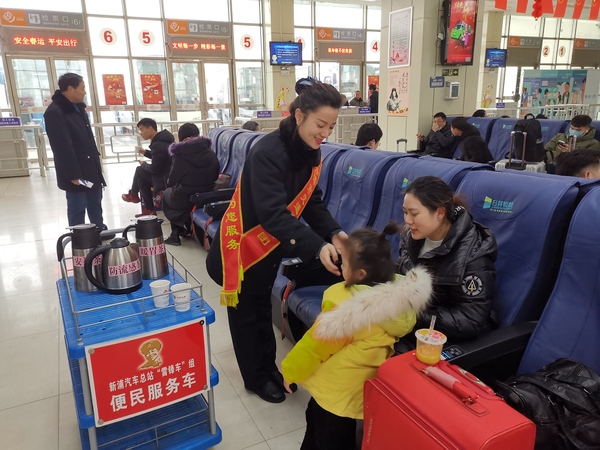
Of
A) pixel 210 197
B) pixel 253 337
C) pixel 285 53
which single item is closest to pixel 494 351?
pixel 253 337

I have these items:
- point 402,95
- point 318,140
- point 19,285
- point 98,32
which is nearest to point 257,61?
point 98,32

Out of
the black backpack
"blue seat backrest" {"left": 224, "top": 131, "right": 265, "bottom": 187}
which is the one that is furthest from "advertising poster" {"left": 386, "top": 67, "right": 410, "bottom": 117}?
"blue seat backrest" {"left": 224, "top": 131, "right": 265, "bottom": 187}

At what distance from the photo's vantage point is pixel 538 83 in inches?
481

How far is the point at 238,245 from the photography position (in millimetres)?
1891

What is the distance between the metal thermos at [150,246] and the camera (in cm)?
179

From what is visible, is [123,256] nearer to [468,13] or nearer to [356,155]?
[356,155]

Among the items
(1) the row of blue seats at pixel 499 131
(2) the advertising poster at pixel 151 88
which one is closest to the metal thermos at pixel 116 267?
(1) the row of blue seats at pixel 499 131

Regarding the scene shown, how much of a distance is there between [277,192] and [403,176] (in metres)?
1.06

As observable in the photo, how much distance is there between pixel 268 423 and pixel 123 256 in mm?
1006

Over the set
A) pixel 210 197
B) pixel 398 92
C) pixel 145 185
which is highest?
pixel 398 92

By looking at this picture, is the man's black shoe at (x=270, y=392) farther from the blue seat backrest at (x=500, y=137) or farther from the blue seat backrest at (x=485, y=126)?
the blue seat backrest at (x=485, y=126)

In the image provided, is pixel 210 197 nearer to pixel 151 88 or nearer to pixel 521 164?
pixel 521 164

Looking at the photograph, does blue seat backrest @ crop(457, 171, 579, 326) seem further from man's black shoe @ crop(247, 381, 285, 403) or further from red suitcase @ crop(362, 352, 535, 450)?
man's black shoe @ crop(247, 381, 285, 403)

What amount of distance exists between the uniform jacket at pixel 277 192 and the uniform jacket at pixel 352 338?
0.97 ft
